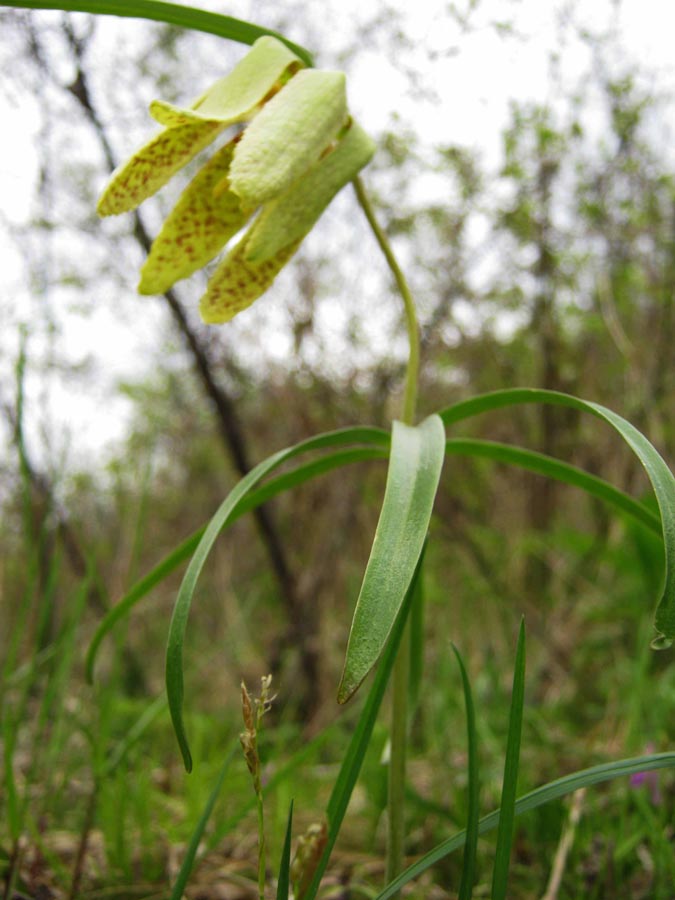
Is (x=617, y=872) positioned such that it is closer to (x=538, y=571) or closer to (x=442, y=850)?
(x=442, y=850)

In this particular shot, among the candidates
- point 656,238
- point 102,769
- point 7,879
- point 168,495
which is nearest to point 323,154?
point 102,769

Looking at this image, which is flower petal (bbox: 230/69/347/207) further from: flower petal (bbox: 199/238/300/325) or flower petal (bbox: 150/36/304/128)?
flower petal (bbox: 199/238/300/325)

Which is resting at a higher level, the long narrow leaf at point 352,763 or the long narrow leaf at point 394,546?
the long narrow leaf at point 394,546

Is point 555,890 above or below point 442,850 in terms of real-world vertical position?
below

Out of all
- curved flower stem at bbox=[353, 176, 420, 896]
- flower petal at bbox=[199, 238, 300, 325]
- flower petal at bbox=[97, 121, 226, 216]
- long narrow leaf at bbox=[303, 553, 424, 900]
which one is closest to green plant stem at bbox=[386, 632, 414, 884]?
curved flower stem at bbox=[353, 176, 420, 896]

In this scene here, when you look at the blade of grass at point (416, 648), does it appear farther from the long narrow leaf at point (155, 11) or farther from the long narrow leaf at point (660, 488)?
the long narrow leaf at point (155, 11)

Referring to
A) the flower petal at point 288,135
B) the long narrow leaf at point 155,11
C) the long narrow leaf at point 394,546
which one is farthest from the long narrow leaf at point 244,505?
the long narrow leaf at point 155,11

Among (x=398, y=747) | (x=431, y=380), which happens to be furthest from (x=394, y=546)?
(x=431, y=380)
